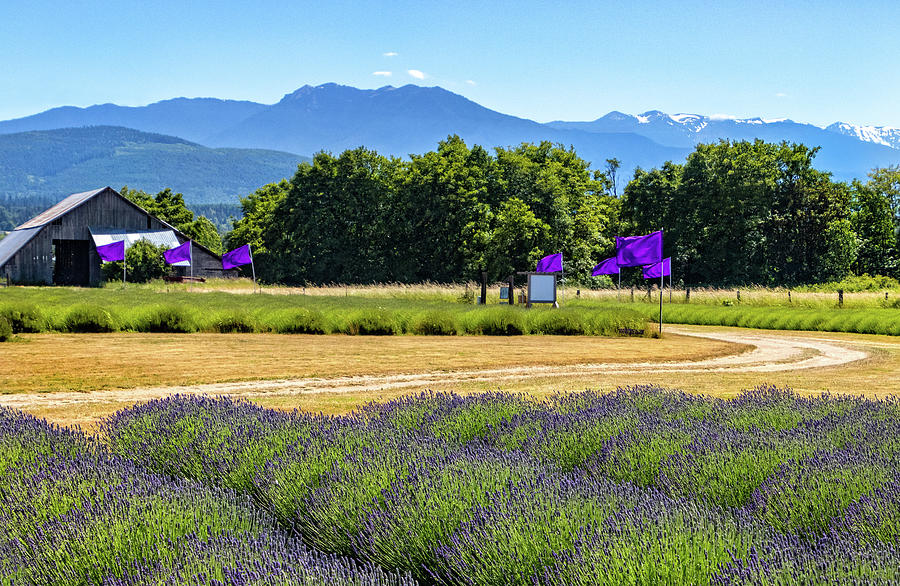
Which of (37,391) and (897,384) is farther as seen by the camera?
(897,384)

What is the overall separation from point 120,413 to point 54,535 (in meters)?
3.06

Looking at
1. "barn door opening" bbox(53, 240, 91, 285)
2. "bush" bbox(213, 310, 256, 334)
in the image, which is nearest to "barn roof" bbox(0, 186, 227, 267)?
"barn door opening" bbox(53, 240, 91, 285)

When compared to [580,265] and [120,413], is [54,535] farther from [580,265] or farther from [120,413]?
[580,265]

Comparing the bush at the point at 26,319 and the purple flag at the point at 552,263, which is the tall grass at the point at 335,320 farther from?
the purple flag at the point at 552,263

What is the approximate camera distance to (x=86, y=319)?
66.9 feet

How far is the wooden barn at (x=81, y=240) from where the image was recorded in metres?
53.3

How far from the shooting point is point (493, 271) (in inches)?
2157

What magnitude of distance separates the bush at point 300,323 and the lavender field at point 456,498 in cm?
1482

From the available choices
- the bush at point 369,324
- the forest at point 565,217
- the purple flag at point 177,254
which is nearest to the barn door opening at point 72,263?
the purple flag at point 177,254

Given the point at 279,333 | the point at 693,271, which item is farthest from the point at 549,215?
the point at 279,333

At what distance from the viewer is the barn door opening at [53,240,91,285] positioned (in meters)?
57.9

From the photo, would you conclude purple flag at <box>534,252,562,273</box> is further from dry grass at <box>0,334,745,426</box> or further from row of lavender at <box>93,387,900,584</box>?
row of lavender at <box>93,387,900,584</box>

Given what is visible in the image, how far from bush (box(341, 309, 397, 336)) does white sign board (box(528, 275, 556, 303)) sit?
21.1ft

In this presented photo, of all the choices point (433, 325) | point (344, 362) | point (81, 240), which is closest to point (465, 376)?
point (344, 362)
